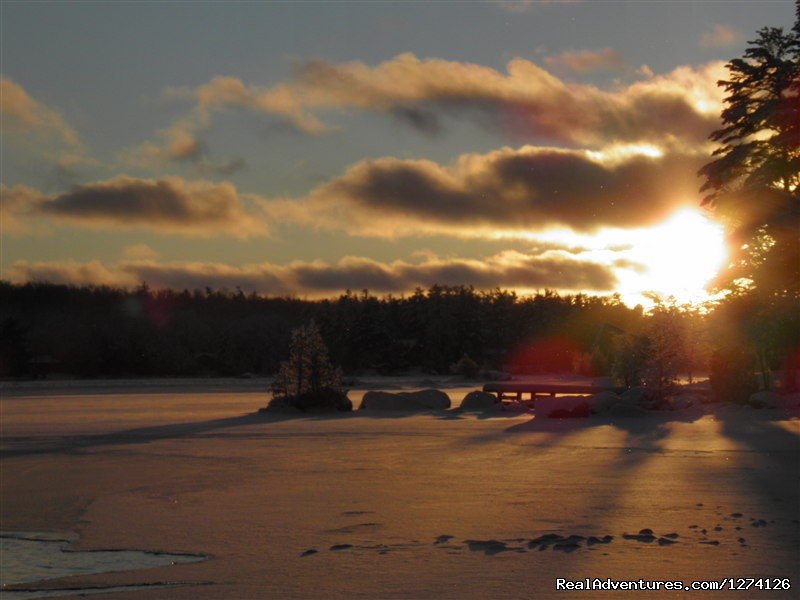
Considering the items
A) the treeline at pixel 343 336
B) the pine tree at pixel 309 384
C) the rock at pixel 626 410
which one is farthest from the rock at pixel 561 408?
the treeline at pixel 343 336

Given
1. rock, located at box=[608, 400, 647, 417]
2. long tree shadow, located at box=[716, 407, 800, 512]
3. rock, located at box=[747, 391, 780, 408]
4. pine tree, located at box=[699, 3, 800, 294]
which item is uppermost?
pine tree, located at box=[699, 3, 800, 294]

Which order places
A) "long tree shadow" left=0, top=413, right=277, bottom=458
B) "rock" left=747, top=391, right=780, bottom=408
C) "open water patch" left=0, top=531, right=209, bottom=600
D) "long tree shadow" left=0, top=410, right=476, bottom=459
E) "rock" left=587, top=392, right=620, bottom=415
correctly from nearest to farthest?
"open water patch" left=0, top=531, right=209, bottom=600, "long tree shadow" left=0, top=413, right=277, bottom=458, "long tree shadow" left=0, top=410, right=476, bottom=459, "rock" left=587, top=392, right=620, bottom=415, "rock" left=747, top=391, right=780, bottom=408

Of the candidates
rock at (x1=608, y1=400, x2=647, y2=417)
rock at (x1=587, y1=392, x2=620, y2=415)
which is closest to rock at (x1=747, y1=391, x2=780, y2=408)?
rock at (x1=608, y1=400, x2=647, y2=417)

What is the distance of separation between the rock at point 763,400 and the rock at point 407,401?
29.1 ft

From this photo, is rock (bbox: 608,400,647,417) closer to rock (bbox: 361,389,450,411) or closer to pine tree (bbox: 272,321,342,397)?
rock (bbox: 361,389,450,411)

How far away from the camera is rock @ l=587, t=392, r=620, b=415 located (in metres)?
23.6

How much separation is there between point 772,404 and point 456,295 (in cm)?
5612

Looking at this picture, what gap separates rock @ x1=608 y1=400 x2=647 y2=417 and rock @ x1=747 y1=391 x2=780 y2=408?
3.07 metres

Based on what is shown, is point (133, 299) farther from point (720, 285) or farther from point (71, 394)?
point (720, 285)

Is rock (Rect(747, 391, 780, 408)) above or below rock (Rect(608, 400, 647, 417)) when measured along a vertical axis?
above

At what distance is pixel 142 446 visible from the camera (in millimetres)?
17859

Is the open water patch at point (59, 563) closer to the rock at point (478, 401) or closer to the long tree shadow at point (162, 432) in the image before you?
the long tree shadow at point (162, 432)

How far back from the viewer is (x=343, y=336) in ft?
234

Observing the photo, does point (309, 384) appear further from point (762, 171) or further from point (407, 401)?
point (762, 171)
